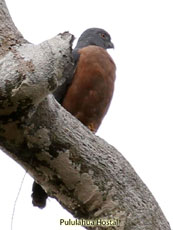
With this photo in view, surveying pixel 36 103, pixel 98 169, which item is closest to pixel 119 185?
pixel 98 169

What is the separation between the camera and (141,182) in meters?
3.74

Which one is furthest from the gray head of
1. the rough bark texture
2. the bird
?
the rough bark texture

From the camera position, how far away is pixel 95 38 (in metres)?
6.48

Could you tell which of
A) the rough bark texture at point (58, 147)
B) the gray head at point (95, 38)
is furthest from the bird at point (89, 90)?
the rough bark texture at point (58, 147)

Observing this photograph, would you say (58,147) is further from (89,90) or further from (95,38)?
(95,38)


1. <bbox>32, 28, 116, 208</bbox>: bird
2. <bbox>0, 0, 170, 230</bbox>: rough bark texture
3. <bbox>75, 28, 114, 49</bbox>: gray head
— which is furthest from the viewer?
<bbox>75, 28, 114, 49</bbox>: gray head

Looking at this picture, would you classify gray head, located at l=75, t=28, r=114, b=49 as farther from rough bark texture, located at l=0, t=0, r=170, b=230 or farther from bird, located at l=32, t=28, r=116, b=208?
rough bark texture, located at l=0, t=0, r=170, b=230

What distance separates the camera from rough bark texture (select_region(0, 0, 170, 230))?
2996 mm

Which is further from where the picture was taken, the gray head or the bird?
the gray head

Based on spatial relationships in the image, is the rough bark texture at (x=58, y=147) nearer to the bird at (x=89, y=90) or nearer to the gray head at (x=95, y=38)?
the bird at (x=89, y=90)

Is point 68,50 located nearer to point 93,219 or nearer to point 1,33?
point 1,33

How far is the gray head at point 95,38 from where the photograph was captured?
636cm

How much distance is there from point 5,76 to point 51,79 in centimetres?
26

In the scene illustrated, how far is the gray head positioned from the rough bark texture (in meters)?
2.81
